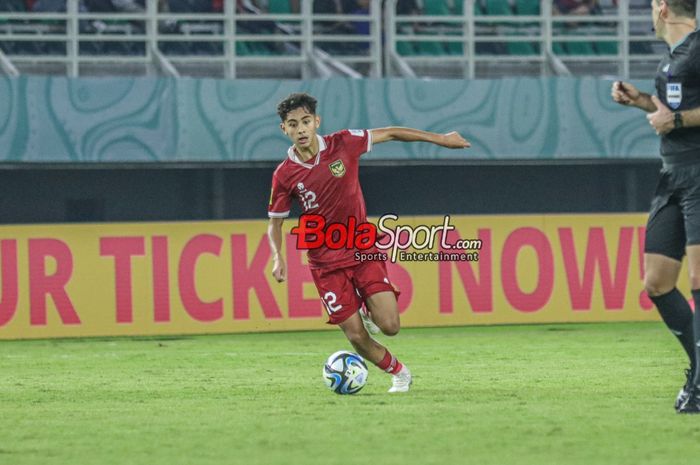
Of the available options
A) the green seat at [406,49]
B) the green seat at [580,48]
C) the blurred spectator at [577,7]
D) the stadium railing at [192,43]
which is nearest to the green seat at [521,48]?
the green seat at [580,48]

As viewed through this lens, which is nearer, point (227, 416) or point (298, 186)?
point (227, 416)

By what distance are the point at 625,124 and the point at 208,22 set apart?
624 centimetres

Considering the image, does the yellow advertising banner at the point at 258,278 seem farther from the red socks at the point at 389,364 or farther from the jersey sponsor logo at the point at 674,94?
the jersey sponsor logo at the point at 674,94

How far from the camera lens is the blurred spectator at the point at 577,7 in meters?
22.3

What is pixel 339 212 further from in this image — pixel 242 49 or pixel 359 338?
pixel 242 49

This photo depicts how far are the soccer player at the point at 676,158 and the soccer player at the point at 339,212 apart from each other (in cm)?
183

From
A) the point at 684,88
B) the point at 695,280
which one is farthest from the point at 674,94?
the point at 695,280

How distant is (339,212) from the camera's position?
9586mm

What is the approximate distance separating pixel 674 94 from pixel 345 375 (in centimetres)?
298

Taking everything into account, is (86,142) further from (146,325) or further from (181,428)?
(181,428)

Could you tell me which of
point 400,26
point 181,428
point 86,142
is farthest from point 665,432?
point 400,26

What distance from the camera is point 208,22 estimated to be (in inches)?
829

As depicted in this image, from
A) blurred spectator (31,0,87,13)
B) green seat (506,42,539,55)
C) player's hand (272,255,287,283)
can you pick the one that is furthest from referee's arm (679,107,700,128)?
green seat (506,42,539,55)

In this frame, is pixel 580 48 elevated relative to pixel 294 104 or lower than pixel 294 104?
elevated
